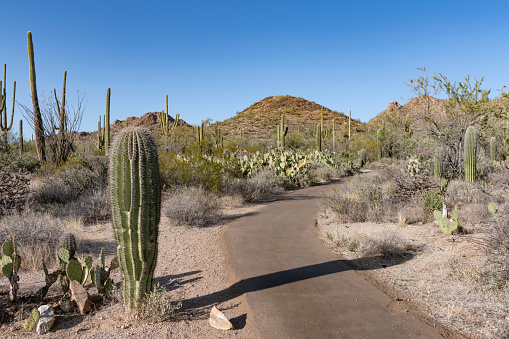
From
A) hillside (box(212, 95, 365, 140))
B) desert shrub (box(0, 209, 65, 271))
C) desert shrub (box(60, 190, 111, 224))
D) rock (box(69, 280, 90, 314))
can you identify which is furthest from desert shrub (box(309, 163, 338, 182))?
hillside (box(212, 95, 365, 140))

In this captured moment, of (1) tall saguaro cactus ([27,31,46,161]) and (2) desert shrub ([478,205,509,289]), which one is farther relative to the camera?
(1) tall saguaro cactus ([27,31,46,161])

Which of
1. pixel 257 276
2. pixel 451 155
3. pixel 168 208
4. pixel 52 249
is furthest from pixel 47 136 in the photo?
pixel 451 155

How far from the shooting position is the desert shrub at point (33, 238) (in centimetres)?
559

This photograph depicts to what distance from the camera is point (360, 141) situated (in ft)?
102

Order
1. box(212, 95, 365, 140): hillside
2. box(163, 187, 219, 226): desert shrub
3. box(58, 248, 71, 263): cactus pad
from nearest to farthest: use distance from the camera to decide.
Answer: box(58, 248, 71, 263): cactus pad < box(163, 187, 219, 226): desert shrub < box(212, 95, 365, 140): hillside

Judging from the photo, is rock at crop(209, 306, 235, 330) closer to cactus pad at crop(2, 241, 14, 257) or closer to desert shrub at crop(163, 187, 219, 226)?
cactus pad at crop(2, 241, 14, 257)

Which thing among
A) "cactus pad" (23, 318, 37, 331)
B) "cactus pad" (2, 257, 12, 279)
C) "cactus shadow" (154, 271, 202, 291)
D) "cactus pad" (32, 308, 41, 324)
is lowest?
"cactus shadow" (154, 271, 202, 291)

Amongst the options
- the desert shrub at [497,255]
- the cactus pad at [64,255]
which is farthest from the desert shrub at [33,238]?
the desert shrub at [497,255]

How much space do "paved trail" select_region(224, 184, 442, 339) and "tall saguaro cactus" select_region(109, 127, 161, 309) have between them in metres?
1.36

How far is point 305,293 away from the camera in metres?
4.44

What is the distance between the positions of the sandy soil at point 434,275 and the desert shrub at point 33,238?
505 centimetres

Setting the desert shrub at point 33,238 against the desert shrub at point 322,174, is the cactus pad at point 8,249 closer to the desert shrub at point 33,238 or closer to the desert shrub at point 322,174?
the desert shrub at point 33,238

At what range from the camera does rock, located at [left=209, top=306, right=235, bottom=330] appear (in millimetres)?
3646

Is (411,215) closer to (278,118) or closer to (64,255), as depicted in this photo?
(64,255)
